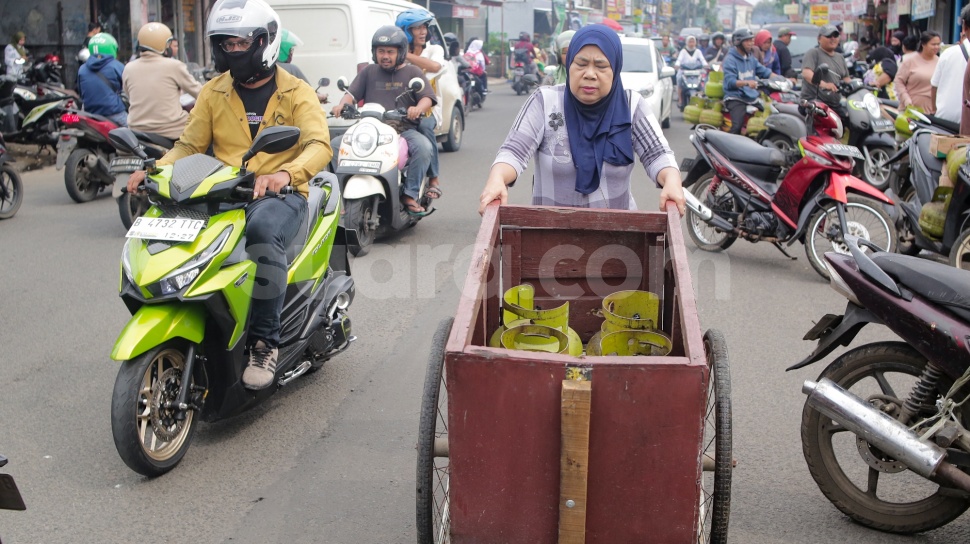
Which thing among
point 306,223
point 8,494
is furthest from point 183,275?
point 8,494

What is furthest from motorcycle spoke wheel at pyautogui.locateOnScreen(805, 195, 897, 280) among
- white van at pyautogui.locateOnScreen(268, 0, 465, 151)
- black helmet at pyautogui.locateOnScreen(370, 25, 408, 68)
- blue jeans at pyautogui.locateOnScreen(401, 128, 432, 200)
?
white van at pyautogui.locateOnScreen(268, 0, 465, 151)

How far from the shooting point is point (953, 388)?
3182mm

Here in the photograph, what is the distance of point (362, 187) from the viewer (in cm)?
787

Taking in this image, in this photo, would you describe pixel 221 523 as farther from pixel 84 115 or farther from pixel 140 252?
pixel 84 115

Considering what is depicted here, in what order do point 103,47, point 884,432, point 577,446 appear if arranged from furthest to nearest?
point 103,47 → point 884,432 → point 577,446

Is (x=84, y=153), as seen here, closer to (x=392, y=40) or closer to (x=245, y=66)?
(x=392, y=40)

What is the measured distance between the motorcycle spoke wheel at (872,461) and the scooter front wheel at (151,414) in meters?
2.49

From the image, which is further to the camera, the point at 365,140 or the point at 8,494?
the point at 365,140

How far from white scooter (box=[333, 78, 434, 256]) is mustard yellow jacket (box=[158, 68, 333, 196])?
3.16 metres

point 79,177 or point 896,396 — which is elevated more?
point 79,177

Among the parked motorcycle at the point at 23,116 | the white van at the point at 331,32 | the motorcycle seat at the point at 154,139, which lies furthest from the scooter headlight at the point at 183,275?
the parked motorcycle at the point at 23,116

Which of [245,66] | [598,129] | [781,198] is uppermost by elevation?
[245,66]

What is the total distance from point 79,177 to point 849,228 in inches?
303

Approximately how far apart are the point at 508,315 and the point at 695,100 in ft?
45.2
